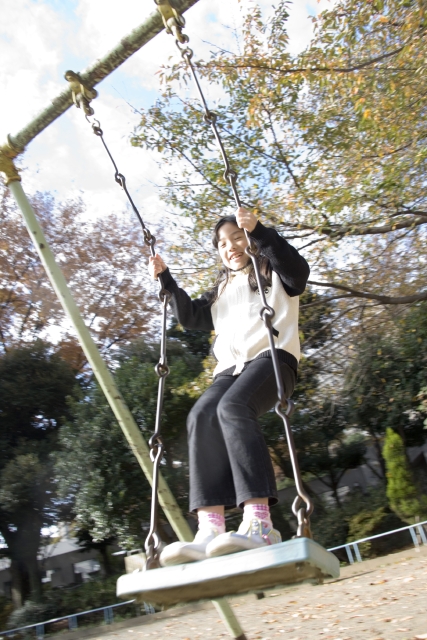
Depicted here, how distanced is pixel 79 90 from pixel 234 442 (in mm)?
2432

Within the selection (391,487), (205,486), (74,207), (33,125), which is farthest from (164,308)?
(74,207)

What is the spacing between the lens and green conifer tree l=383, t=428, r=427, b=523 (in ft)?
39.0

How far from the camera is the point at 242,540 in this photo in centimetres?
197

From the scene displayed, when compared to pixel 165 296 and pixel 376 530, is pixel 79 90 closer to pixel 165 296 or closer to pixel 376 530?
pixel 165 296

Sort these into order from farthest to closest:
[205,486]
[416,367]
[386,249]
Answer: [416,367] → [386,249] → [205,486]

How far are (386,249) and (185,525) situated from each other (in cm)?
641

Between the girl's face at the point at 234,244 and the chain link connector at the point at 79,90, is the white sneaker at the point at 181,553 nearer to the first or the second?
the girl's face at the point at 234,244

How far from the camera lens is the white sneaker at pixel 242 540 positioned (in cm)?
194

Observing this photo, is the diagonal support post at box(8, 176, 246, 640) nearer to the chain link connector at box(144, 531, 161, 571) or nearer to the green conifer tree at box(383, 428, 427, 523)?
the chain link connector at box(144, 531, 161, 571)

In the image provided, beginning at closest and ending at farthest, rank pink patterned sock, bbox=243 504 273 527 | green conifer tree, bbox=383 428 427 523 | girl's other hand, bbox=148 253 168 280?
pink patterned sock, bbox=243 504 273 527 < girl's other hand, bbox=148 253 168 280 < green conifer tree, bbox=383 428 427 523

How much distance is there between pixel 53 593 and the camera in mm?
11930

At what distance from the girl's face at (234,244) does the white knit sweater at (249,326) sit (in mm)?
56

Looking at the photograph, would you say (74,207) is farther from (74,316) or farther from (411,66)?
(74,316)

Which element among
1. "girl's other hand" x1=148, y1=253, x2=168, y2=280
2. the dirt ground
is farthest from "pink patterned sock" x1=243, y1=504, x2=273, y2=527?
the dirt ground
